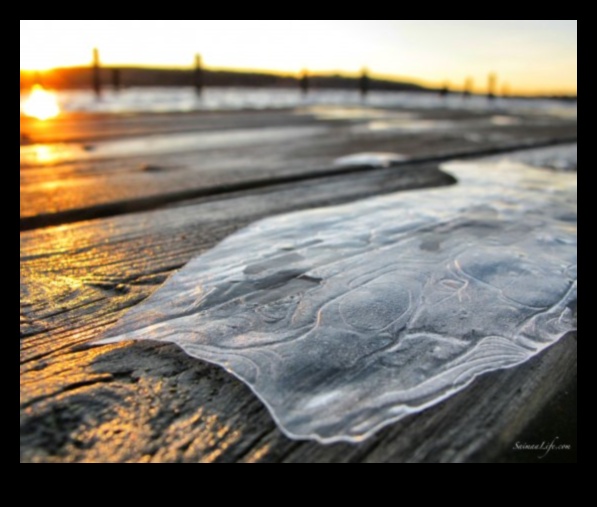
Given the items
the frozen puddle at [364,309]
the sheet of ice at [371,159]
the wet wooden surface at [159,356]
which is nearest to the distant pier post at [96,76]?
the sheet of ice at [371,159]

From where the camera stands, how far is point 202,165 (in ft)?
7.84

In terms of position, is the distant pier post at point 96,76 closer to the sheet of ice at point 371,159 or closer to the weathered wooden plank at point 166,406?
the sheet of ice at point 371,159

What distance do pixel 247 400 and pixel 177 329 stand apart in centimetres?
24

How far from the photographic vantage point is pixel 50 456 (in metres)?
0.52

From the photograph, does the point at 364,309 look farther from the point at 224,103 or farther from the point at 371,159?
the point at 224,103

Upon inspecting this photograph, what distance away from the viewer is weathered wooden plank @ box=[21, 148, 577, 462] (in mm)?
532

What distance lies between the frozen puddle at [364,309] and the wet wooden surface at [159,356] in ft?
0.12

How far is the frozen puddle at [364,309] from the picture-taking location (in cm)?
65

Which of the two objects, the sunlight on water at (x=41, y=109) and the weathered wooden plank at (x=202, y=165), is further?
the sunlight on water at (x=41, y=109)

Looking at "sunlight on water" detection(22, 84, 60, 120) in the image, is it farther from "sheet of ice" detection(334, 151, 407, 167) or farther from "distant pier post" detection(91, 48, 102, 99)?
"distant pier post" detection(91, 48, 102, 99)

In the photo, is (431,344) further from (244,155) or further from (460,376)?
(244,155)

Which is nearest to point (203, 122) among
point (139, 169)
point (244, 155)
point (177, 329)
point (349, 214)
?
point (244, 155)

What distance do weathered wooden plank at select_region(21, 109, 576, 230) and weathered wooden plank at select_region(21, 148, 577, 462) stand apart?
72 centimetres

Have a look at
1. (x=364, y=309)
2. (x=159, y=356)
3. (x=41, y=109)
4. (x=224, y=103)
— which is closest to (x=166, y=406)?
(x=159, y=356)
